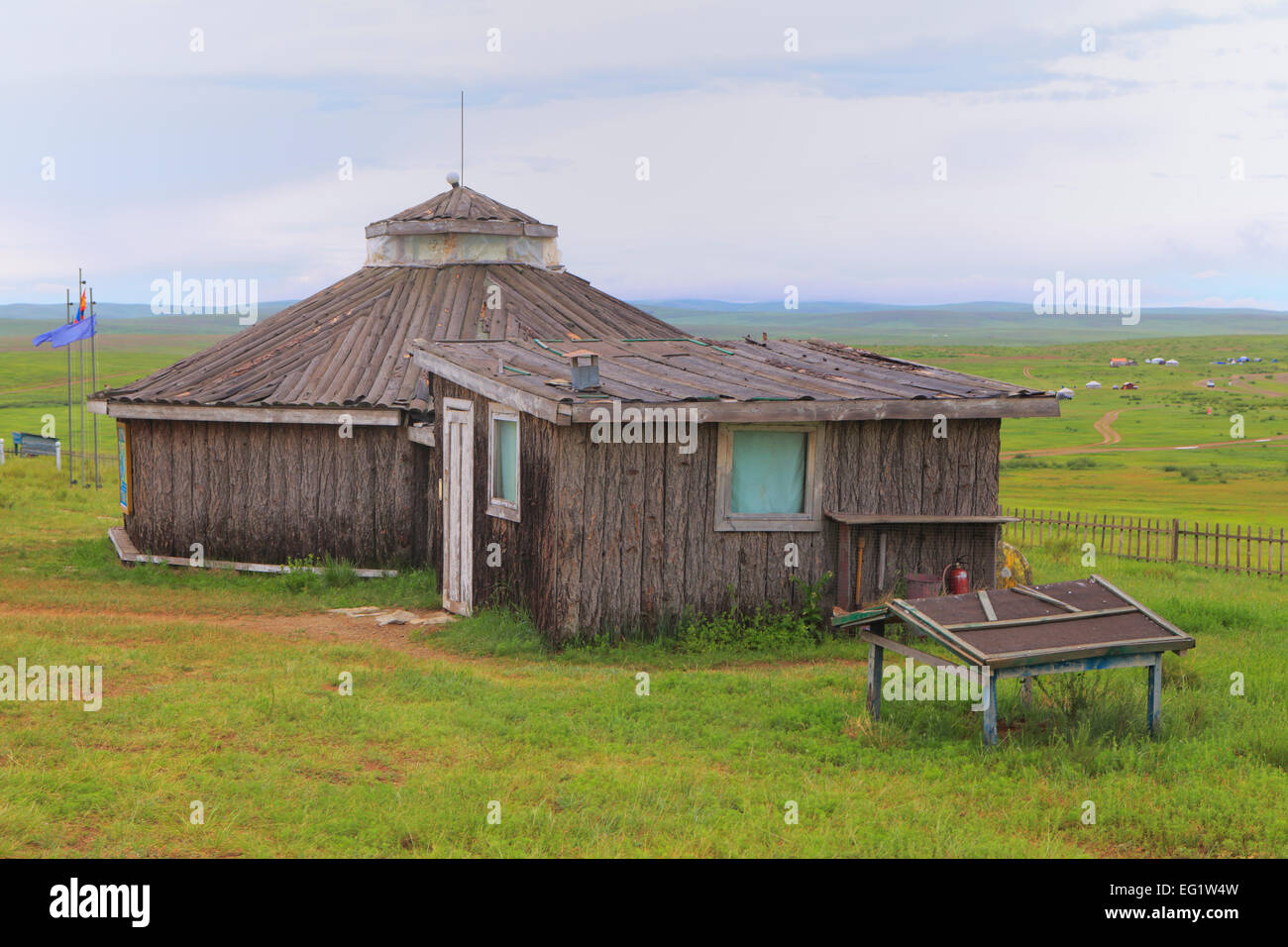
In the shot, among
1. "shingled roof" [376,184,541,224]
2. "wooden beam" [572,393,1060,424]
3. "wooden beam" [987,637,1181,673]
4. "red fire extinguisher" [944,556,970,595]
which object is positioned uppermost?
"shingled roof" [376,184,541,224]

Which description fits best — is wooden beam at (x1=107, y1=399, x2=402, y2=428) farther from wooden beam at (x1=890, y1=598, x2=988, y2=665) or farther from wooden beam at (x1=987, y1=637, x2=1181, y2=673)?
wooden beam at (x1=987, y1=637, x2=1181, y2=673)

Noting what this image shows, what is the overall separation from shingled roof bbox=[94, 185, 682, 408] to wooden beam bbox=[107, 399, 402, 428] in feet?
0.28

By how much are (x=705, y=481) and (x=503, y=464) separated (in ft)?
7.49

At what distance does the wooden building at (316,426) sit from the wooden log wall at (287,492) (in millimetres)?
19

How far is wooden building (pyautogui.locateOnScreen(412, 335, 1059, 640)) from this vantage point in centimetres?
1140

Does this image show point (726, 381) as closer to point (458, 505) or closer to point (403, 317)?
point (458, 505)

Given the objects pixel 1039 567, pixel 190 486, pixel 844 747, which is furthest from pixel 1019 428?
pixel 844 747

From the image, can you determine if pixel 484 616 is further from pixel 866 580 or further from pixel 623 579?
pixel 866 580

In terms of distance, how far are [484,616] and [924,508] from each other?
473 centimetres

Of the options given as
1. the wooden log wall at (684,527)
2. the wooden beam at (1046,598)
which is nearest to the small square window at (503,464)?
the wooden log wall at (684,527)

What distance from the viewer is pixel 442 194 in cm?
2077

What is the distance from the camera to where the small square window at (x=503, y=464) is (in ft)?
40.6

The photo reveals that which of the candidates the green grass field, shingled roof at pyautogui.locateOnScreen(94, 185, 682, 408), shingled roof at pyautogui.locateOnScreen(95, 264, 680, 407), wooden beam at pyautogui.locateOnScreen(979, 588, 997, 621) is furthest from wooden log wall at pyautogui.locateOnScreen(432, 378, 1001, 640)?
shingled roof at pyautogui.locateOnScreen(94, 185, 682, 408)

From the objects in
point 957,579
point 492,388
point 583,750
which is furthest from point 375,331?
point 583,750
